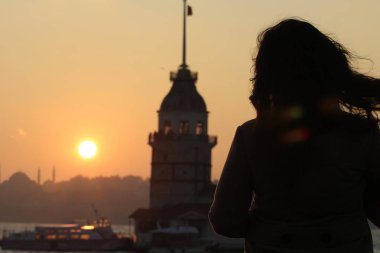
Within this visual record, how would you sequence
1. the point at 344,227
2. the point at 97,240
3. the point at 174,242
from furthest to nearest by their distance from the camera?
the point at 97,240
the point at 174,242
the point at 344,227

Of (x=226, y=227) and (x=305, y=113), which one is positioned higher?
(x=305, y=113)

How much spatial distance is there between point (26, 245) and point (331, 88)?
96.9 metres

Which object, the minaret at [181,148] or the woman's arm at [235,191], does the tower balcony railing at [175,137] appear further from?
the woman's arm at [235,191]

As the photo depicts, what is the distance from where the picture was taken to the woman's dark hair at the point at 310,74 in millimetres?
3381

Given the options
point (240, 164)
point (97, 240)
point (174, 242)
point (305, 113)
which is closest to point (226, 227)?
point (240, 164)

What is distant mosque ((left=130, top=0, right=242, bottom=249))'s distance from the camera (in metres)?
84.3

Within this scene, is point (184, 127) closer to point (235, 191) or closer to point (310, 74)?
point (235, 191)

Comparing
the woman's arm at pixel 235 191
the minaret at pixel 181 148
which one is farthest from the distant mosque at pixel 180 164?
the woman's arm at pixel 235 191

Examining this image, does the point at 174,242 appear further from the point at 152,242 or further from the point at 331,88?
the point at 331,88

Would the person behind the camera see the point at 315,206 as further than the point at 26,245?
No

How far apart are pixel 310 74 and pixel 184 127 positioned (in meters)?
82.3

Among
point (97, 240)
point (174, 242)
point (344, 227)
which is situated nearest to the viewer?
point (344, 227)

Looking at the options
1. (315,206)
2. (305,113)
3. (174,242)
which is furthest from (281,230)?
(174,242)

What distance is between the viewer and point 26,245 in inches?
3883
